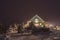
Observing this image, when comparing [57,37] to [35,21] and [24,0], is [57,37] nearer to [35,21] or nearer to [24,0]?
[35,21]

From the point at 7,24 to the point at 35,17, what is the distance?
1523 mm

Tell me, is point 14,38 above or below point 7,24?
below

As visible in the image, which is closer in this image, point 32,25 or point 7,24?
point 32,25

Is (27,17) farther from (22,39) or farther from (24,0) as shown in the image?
(22,39)

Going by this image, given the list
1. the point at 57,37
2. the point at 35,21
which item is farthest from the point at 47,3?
the point at 57,37

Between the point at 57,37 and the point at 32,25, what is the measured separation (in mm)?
1638

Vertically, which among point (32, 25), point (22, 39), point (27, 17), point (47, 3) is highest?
point (47, 3)

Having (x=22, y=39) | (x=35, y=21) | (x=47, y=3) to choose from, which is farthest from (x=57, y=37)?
(x=47, y=3)

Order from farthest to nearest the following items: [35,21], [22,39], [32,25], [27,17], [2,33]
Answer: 1. [27,17]
2. [35,21]
3. [32,25]
4. [2,33]
5. [22,39]

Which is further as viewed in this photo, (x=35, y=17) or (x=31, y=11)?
(x=31, y=11)

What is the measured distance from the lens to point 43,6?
10.6 meters

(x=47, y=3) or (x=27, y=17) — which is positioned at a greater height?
(x=47, y=3)

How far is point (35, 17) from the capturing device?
31.7ft

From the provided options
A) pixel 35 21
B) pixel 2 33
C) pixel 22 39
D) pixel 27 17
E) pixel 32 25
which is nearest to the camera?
pixel 22 39
